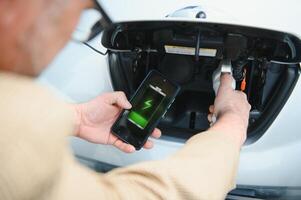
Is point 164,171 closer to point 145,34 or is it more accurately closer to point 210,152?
point 210,152

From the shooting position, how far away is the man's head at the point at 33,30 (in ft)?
1.23

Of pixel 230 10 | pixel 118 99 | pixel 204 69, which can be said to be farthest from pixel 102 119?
pixel 230 10

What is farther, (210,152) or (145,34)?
(145,34)

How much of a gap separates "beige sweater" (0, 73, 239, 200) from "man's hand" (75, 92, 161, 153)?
16.2 inches

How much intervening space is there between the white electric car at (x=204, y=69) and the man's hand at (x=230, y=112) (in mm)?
87

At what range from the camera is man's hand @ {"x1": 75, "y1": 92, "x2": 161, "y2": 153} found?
1037mm

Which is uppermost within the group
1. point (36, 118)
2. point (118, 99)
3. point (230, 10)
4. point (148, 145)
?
point (36, 118)

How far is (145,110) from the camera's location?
1.06 m

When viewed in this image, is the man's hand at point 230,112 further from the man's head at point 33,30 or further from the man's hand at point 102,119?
the man's head at point 33,30

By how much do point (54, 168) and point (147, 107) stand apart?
2.11ft

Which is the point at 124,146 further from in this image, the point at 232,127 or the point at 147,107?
the point at 232,127

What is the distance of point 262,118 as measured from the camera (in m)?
1.03

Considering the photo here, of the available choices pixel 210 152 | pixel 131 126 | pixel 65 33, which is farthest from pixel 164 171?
pixel 131 126

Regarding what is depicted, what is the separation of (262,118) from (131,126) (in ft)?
1.04
